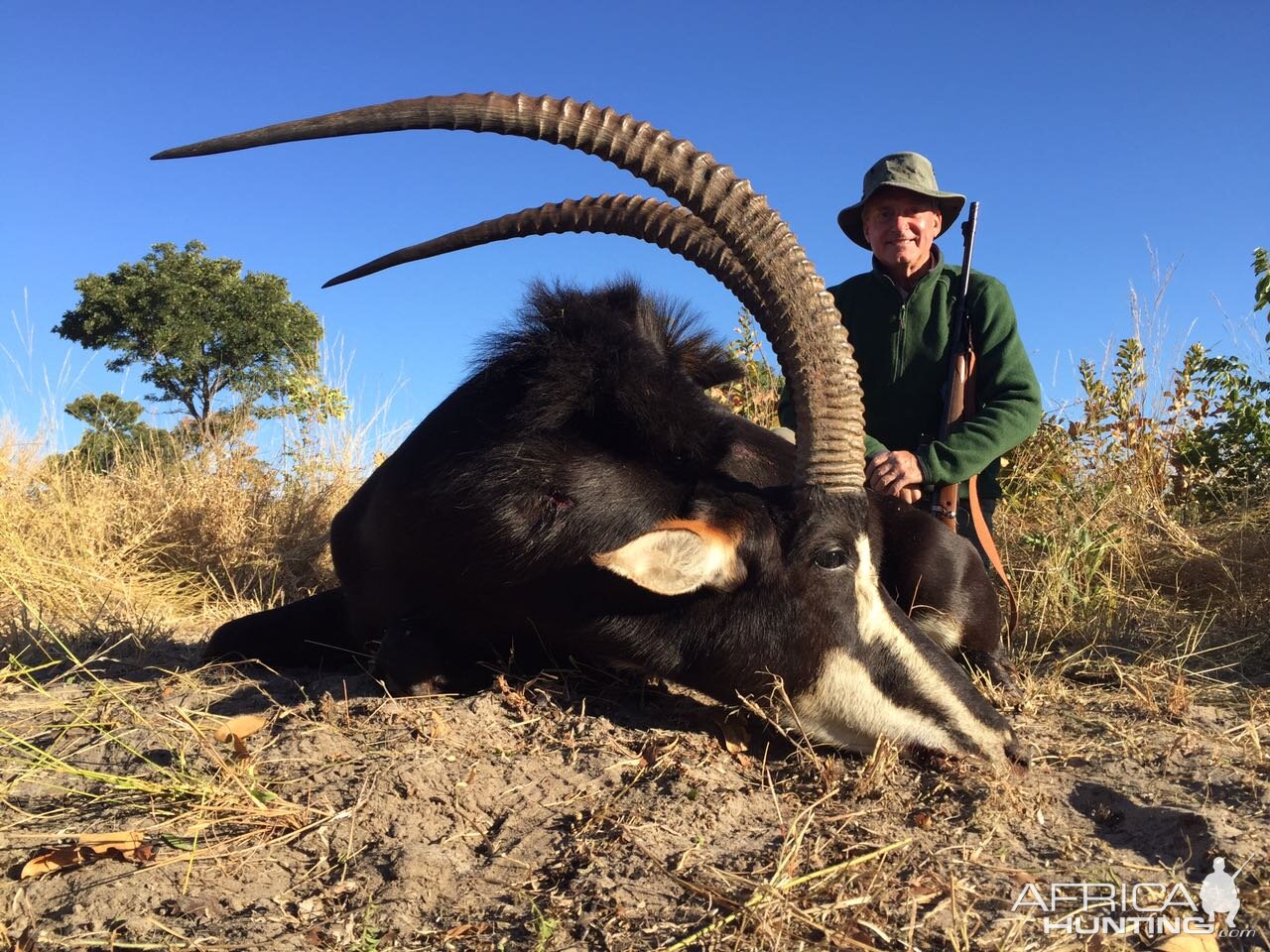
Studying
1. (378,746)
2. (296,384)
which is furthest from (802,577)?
(296,384)

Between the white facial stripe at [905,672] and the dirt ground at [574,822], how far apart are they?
0.14m

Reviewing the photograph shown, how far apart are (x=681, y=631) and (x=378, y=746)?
1046 millimetres

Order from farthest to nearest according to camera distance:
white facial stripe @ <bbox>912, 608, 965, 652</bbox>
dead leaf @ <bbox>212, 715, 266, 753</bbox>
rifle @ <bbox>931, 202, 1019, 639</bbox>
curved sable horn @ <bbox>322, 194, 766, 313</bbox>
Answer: rifle @ <bbox>931, 202, 1019, 639</bbox>
white facial stripe @ <bbox>912, 608, 965, 652</bbox>
curved sable horn @ <bbox>322, 194, 766, 313</bbox>
dead leaf @ <bbox>212, 715, 266, 753</bbox>

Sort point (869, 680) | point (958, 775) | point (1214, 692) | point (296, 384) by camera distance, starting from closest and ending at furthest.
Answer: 1. point (958, 775)
2. point (869, 680)
3. point (1214, 692)
4. point (296, 384)

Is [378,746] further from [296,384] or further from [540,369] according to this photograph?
[296,384]

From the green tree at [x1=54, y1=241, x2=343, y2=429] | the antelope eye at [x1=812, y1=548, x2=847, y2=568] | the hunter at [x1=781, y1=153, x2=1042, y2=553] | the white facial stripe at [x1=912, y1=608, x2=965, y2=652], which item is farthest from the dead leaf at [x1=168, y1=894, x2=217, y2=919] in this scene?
the green tree at [x1=54, y1=241, x2=343, y2=429]

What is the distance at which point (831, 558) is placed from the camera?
2980 mm

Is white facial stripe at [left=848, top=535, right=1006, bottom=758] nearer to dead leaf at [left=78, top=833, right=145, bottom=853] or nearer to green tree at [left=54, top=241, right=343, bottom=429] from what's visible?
dead leaf at [left=78, top=833, right=145, bottom=853]

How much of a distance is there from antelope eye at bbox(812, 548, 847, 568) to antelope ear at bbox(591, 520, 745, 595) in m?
0.27

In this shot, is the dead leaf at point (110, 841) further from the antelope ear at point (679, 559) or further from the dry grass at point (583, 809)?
the antelope ear at point (679, 559)

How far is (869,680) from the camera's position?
9.53ft

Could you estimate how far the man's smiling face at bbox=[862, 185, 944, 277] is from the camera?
495cm

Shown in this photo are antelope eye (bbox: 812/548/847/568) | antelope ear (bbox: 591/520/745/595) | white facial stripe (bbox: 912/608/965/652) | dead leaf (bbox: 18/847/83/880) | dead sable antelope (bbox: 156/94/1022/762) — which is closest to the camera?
dead leaf (bbox: 18/847/83/880)

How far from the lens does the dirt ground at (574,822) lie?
1908 millimetres
